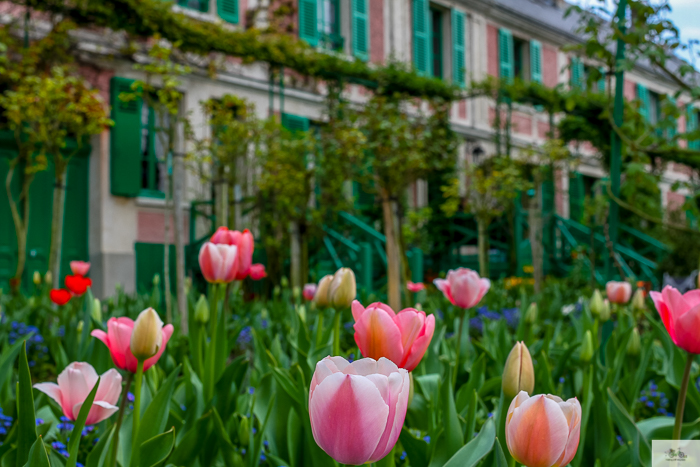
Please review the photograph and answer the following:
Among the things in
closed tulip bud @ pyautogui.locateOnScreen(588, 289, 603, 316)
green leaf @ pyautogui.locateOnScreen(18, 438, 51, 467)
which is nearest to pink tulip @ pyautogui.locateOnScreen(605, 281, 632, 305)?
closed tulip bud @ pyautogui.locateOnScreen(588, 289, 603, 316)

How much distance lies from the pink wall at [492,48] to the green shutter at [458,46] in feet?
2.81

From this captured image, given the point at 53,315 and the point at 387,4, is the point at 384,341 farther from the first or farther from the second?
the point at 387,4

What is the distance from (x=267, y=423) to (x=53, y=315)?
2.38 meters

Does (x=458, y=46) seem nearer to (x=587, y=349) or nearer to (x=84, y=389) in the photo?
(x=587, y=349)

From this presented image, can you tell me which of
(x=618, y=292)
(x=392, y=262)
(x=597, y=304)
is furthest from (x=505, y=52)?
(x=597, y=304)

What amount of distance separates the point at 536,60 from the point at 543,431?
14715mm

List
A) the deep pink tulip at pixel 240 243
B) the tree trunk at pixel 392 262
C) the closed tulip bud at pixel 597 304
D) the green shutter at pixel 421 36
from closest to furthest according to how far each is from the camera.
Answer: the deep pink tulip at pixel 240 243
the closed tulip bud at pixel 597 304
the tree trunk at pixel 392 262
the green shutter at pixel 421 36

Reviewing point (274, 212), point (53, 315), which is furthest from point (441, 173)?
point (53, 315)

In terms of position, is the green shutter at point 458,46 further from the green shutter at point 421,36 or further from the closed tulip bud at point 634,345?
the closed tulip bud at point 634,345

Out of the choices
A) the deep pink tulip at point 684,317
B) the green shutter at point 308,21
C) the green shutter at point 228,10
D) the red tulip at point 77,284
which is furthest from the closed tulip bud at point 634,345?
the green shutter at point 308,21

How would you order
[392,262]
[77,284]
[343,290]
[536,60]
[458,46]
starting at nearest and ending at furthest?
1. [343,290]
2. [77,284]
3. [392,262]
4. [458,46]
5. [536,60]

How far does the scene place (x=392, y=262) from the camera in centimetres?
351

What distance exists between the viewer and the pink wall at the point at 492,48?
13.2 m

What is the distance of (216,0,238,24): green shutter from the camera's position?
8945mm
